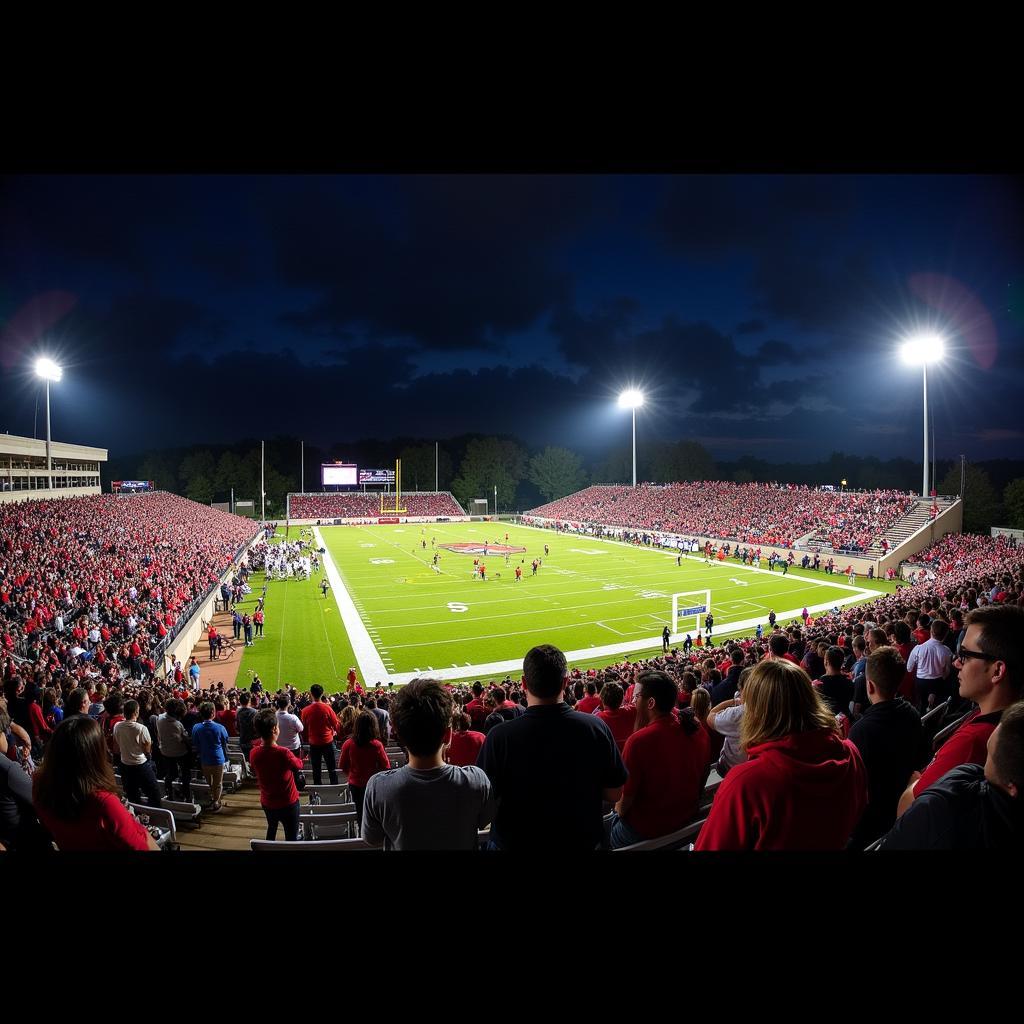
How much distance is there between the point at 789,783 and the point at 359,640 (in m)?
20.6

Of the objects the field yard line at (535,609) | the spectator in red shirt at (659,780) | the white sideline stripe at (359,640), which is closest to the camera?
the spectator in red shirt at (659,780)

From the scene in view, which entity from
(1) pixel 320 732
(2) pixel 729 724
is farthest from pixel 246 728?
(2) pixel 729 724

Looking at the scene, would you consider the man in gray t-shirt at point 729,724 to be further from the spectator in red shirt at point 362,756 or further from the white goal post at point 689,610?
the white goal post at point 689,610

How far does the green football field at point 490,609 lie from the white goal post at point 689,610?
8.3 inches

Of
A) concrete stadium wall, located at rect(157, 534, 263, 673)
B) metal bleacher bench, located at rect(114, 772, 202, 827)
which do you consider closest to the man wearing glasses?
metal bleacher bench, located at rect(114, 772, 202, 827)

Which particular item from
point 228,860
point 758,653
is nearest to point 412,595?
point 758,653

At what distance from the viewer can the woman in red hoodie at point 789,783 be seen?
2.34 metres

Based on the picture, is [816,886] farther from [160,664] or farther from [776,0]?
[160,664]

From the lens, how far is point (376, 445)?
128m

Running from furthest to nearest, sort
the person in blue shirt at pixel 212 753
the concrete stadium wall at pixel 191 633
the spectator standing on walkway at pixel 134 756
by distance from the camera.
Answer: the concrete stadium wall at pixel 191 633 → the person in blue shirt at pixel 212 753 → the spectator standing on walkway at pixel 134 756

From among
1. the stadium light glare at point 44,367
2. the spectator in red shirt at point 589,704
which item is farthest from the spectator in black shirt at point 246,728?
the stadium light glare at point 44,367

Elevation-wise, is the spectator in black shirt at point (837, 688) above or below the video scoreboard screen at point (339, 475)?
below

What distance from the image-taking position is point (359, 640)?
2167cm

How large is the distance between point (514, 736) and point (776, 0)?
11.5 ft
